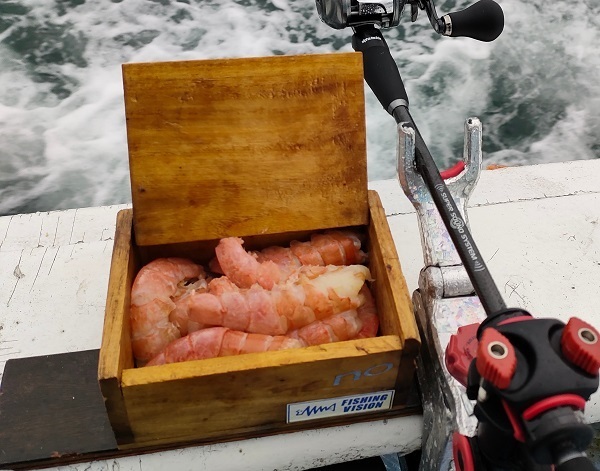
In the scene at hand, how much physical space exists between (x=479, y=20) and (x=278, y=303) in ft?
3.00

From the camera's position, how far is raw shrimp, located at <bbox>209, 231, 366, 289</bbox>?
55.4 inches

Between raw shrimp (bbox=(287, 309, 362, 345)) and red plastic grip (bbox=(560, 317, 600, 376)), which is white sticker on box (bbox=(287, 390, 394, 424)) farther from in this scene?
red plastic grip (bbox=(560, 317, 600, 376))

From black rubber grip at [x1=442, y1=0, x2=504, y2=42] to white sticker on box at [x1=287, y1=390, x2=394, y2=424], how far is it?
0.96 m

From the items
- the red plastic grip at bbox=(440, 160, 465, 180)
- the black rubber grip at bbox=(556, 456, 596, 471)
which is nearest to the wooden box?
the red plastic grip at bbox=(440, 160, 465, 180)

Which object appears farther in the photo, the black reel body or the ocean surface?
the ocean surface

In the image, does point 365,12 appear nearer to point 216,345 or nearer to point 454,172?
point 454,172

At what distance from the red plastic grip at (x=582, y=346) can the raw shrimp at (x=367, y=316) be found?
0.59m

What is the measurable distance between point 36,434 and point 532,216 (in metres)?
1.40

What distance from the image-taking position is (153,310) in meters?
1.34

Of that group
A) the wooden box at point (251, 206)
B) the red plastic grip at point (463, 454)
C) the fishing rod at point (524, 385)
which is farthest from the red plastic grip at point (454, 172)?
the red plastic grip at point (463, 454)

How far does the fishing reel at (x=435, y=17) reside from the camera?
1.65m

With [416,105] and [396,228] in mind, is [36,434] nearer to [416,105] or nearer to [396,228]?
[396,228]

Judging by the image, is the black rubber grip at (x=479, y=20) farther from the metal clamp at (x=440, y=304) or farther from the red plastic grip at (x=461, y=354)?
the red plastic grip at (x=461, y=354)

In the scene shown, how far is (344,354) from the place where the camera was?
46.1 inches
